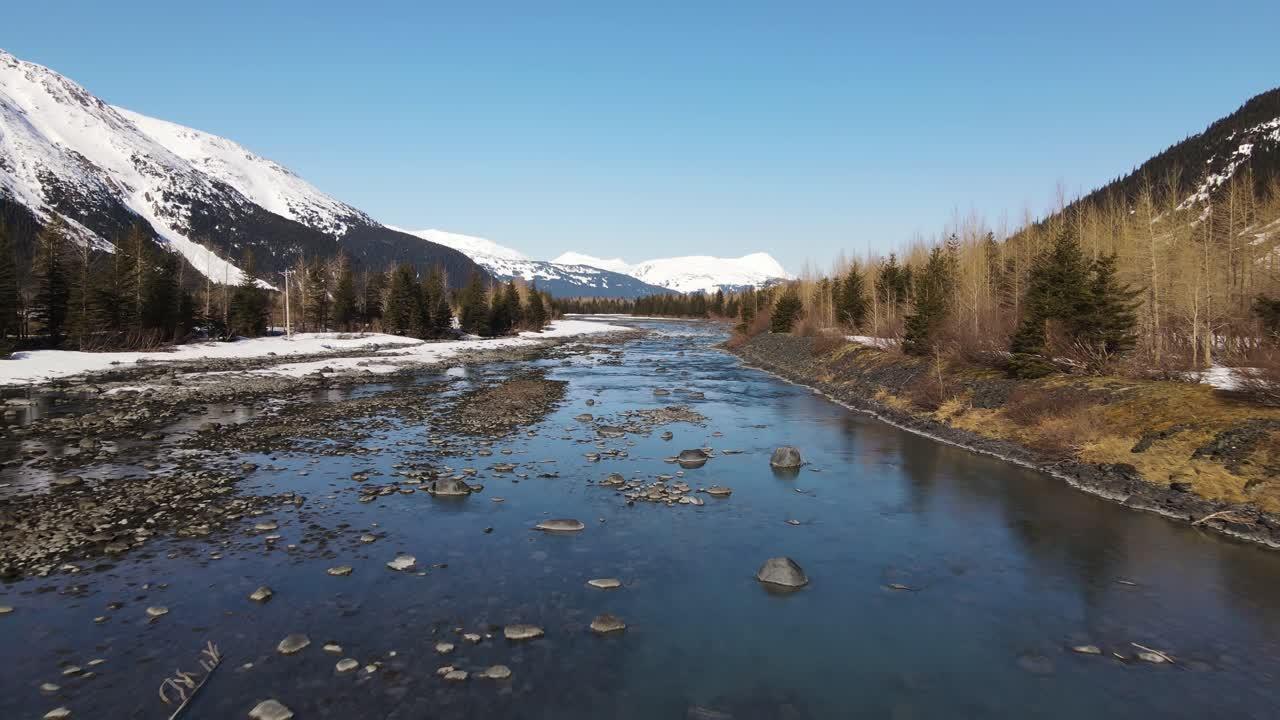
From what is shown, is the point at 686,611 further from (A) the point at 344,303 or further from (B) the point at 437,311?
(A) the point at 344,303

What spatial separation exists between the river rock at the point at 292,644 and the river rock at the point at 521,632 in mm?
2972

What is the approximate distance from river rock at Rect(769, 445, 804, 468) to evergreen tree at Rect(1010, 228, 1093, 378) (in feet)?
49.1

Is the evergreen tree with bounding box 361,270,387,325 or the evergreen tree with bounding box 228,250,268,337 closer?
the evergreen tree with bounding box 228,250,268,337

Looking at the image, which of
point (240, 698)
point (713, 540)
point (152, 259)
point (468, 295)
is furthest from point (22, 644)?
point (468, 295)

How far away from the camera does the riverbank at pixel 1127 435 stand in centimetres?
1684

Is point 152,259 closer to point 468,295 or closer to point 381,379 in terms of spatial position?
point 381,379

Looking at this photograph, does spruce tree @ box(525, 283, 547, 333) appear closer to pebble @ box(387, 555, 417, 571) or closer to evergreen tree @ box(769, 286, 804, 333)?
evergreen tree @ box(769, 286, 804, 333)

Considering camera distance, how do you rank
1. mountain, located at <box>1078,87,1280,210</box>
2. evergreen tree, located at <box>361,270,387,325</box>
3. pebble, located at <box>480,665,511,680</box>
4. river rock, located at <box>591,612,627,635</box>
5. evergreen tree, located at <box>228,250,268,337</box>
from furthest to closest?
mountain, located at <box>1078,87,1280,210</box> < evergreen tree, located at <box>361,270,387,325</box> < evergreen tree, located at <box>228,250,268,337</box> < river rock, located at <box>591,612,627,635</box> < pebble, located at <box>480,665,511,680</box>

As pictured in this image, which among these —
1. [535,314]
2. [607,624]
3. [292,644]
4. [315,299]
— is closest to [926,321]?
[607,624]

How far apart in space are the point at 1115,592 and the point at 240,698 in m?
15.2

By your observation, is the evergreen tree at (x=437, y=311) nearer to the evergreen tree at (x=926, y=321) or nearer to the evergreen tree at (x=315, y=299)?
the evergreen tree at (x=315, y=299)

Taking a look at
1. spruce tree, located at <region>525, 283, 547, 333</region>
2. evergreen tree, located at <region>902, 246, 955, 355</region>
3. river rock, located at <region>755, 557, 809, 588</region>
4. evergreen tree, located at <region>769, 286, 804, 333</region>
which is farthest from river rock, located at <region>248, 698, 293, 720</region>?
spruce tree, located at <region>525, 283, 547, 333</region>

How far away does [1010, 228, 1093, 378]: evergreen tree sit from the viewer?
2973cm

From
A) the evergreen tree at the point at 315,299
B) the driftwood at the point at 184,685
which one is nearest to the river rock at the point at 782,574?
the driftwood at the point at 184,685
